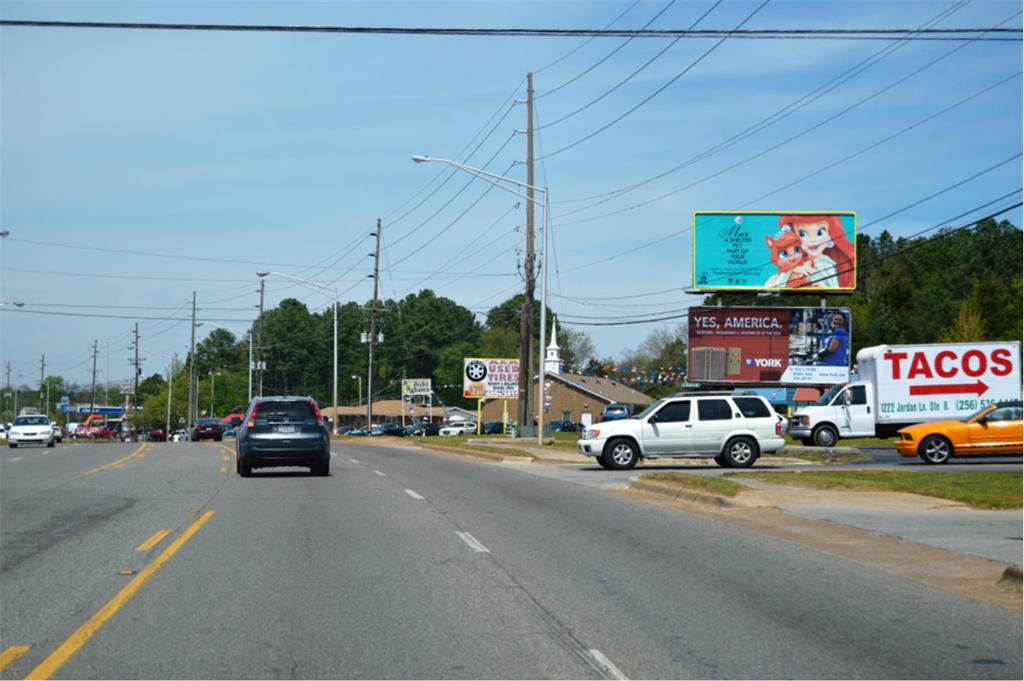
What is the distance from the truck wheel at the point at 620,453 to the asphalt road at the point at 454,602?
36.7 feet

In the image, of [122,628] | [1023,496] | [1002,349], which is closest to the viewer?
[122,628]

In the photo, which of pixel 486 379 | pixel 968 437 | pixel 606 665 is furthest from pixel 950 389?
pixel 486 379

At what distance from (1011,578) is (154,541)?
9.70m

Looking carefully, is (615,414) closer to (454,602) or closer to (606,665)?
(454,602)

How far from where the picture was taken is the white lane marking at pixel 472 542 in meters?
13.5

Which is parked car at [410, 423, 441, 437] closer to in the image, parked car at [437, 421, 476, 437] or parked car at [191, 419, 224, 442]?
parked car at [437, 421, 476, 437]

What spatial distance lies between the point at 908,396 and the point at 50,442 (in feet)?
126

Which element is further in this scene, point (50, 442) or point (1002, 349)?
point (50, 442)

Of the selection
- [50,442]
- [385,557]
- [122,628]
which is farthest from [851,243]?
[122,628]

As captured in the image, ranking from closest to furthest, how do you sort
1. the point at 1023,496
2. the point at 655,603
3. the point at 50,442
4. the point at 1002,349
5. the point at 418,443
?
the point at 655,603 → the point at 1023,496 → the point at 1002,349 → the point at 50,442 → the point at 418,443

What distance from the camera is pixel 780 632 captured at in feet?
29.1

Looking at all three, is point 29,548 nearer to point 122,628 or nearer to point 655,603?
point 122,628

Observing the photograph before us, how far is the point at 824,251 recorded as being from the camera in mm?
62969

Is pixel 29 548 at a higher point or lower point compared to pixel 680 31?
lower
